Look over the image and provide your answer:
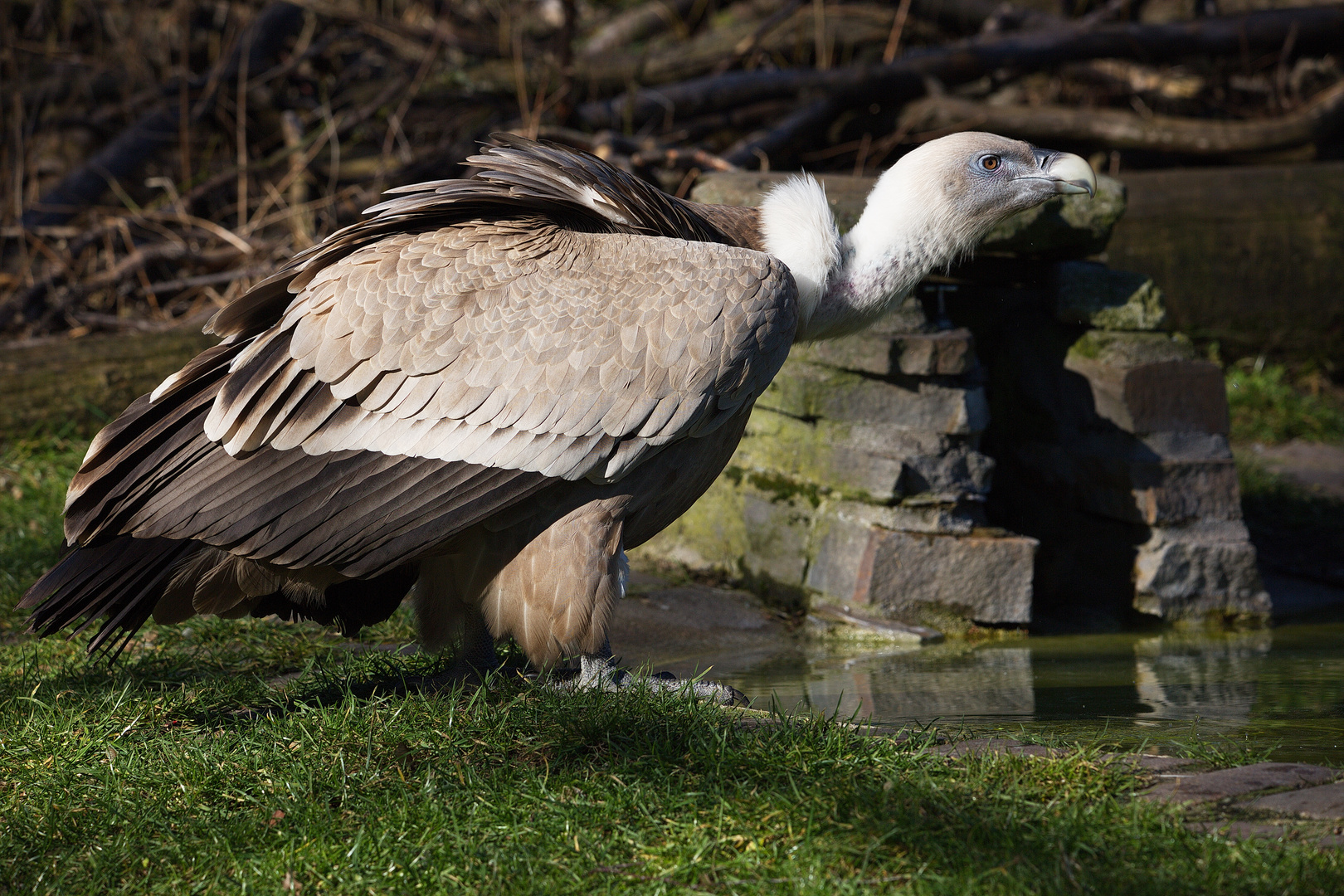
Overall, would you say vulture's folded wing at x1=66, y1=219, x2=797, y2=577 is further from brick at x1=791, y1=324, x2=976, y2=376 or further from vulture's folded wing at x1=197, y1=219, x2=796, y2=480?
brick at x1=791, y1=324, x2=976, y2=376

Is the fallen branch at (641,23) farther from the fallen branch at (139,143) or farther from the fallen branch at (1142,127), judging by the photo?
the fallen branch at (1142,127)

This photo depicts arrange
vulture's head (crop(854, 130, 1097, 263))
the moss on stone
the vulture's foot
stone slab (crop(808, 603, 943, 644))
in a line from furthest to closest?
the moss on stone → stone slab (crop(808, 603, 943, 644)) → vulture's head (crop(854, 130, 1097, 263)) → the vulture's foot

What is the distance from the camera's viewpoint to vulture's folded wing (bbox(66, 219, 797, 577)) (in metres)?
3.03

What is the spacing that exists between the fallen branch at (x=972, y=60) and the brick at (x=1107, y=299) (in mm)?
2789

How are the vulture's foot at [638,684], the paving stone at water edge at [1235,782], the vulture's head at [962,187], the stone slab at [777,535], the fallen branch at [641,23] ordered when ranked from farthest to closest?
the fallen branch at [641,23], the stone slab at [777,535], the vulture's head at [962,187], the vulture's foot at [638,684], the paving stone at water edge at [1235,782]

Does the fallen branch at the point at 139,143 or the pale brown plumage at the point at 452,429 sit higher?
the fallen branch at the point at 139,143

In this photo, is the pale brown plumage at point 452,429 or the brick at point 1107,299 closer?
the pale brown plumage at point 452,429


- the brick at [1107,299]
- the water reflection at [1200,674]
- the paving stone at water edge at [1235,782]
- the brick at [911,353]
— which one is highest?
the brick at [1107,299]

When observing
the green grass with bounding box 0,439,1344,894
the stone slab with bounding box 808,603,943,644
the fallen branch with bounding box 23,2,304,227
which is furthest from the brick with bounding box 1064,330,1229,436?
the fallen branch with bounding box 23,2,304,227

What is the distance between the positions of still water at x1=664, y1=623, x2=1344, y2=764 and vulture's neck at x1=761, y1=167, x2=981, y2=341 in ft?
3.45

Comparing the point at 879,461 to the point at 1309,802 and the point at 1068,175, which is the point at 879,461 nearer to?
the point at 1068,175

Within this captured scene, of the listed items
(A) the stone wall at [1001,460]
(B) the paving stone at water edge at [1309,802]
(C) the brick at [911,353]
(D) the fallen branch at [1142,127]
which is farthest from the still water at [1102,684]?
(D) the fallen branch at [1142,127]

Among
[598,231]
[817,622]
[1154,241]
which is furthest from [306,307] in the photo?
[1154,241]

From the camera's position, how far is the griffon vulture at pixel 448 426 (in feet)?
9.95
